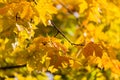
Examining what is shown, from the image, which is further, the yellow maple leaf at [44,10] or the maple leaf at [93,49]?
the maple leaf at [93,49]

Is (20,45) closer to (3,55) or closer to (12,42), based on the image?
(12,42)

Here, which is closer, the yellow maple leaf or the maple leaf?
the yellow maple leaf

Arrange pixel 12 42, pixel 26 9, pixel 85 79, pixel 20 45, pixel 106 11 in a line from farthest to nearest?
pixel 106 11
pixel 85 79
pixel 20 45
pixel 12 42
pixel 26 9

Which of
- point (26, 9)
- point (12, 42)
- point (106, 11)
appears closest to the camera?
point (26, 9)

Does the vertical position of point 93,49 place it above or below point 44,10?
below

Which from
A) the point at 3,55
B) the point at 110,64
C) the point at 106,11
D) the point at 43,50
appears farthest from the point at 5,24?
the point at 106,11

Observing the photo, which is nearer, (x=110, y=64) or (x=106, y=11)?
(x=110, y=64)

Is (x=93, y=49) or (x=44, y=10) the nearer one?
(x=44, y=10)

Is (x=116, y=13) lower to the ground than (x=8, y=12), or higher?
lower

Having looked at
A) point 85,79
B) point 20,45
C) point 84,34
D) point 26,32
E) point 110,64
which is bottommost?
point 85,79

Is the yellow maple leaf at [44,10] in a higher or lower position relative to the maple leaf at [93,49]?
higher

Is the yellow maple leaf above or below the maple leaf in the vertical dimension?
above
